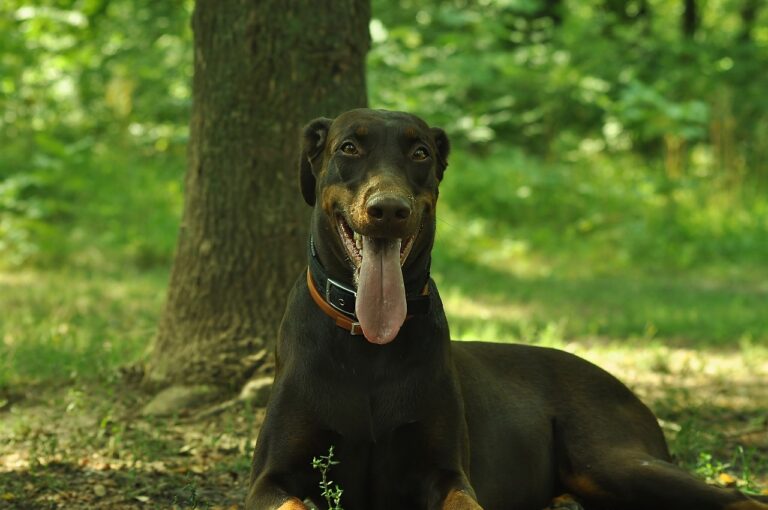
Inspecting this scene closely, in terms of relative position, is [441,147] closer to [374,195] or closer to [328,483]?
[374,195]

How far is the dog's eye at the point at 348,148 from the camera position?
358 centimetres

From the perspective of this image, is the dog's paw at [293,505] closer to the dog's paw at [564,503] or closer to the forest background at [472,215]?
the forest background at [472,215]

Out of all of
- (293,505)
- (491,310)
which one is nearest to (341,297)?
(293,505)

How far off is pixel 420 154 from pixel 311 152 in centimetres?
47

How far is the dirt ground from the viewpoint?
4.32 metres

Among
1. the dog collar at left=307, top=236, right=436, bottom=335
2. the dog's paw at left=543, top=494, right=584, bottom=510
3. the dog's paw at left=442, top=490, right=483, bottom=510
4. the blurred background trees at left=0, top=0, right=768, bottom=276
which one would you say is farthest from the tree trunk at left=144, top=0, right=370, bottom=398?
the blurred background trees at left=0, top=0, right=768, bottom=276

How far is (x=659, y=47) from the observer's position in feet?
50.9

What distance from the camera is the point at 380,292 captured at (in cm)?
341

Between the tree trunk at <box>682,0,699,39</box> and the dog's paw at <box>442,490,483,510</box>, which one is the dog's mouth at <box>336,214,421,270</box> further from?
the tree trunk at <box>682,0,699,39</box>

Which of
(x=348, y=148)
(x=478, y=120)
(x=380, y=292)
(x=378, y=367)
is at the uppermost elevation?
(x=478, y=120)

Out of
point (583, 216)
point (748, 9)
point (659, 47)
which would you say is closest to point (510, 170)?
point (583, 216)

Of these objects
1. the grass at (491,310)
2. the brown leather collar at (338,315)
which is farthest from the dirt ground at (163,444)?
the brown leather collar at (338,315)

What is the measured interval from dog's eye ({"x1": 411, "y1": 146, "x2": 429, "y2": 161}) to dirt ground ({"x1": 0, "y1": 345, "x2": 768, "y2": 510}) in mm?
1519

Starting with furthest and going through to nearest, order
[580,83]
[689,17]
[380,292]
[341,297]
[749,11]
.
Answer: [689,17]
[749,11]
[580,83]
[341,297]
[380,292]
